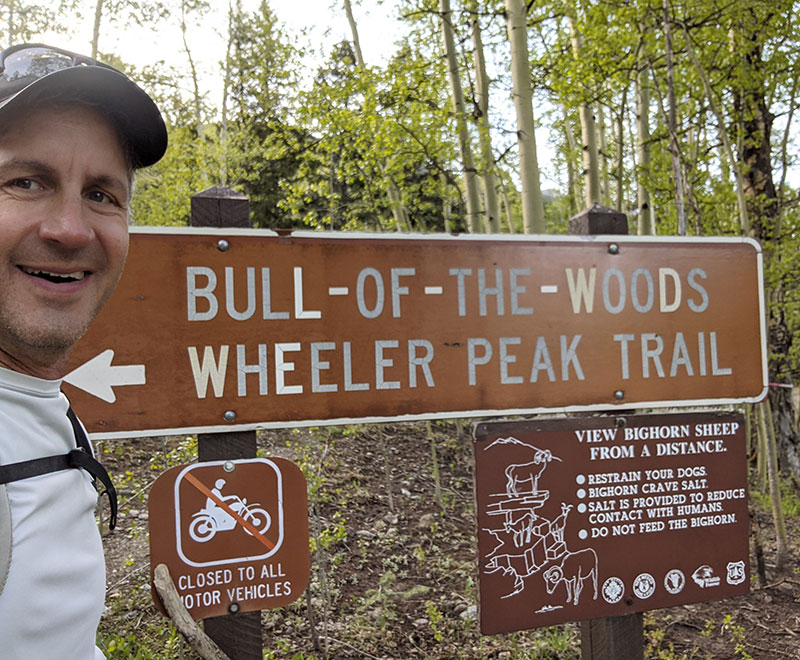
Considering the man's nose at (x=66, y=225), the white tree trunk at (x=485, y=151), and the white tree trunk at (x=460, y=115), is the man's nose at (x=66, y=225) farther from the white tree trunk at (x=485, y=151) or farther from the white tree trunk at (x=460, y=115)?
the white tree trunk at (x=460, y=115)

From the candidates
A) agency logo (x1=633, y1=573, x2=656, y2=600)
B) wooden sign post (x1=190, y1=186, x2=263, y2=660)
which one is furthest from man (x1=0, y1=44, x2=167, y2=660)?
agency logo (x1=633, y1=573, x2=656, y2=600)

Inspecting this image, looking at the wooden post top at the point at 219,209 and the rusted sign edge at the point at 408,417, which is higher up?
the wooden post top at the point at 219,209

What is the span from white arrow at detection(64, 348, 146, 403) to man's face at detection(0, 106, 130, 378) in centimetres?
68

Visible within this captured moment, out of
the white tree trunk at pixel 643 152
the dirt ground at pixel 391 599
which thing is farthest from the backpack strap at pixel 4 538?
the white tree trunk at pixel 643 152

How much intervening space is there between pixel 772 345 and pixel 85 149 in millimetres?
8618

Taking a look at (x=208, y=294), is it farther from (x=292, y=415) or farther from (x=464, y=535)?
(x=464, y=535)

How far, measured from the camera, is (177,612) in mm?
1859

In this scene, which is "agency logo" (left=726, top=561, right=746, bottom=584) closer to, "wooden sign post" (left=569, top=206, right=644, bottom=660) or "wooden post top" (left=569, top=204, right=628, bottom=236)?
"wooden sign post" (left=569, top=206, right=644, bottom=660)

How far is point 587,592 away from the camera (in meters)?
2.28

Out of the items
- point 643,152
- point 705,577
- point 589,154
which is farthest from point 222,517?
point 643,152

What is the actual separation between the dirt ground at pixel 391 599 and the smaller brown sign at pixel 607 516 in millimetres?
1701

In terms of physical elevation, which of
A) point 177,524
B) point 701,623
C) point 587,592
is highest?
point 177,524

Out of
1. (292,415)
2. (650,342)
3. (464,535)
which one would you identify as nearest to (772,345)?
(464,535)

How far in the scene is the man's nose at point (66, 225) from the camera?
1151 millimetres
